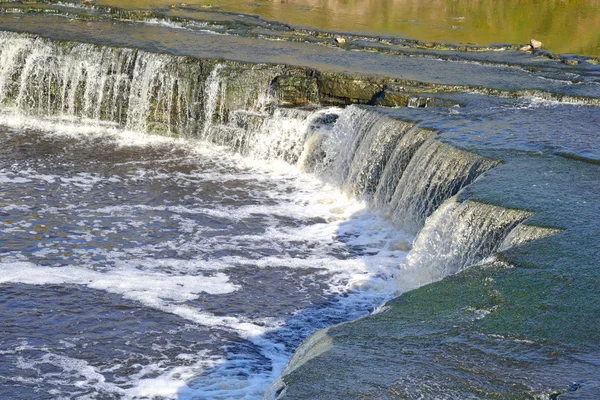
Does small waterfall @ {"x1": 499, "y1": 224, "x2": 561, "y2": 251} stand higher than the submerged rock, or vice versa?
the submerged rock

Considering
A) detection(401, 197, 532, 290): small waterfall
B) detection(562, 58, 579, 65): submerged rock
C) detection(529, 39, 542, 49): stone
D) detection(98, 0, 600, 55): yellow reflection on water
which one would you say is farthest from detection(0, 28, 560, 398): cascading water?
detection(529, 39, 542, 49): stone

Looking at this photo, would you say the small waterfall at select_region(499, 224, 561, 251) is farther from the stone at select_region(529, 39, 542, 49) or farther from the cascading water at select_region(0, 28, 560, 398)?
the stone at select_region(529, 39, 542, 49)

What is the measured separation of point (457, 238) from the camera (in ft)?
36.0

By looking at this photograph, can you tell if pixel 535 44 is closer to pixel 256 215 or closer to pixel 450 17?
pixel 450 17

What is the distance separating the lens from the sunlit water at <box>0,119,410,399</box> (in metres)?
9.78

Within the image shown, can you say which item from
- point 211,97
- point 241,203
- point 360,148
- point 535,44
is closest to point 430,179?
point 360,148

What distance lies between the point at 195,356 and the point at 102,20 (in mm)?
16021

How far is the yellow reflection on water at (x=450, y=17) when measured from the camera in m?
25.1

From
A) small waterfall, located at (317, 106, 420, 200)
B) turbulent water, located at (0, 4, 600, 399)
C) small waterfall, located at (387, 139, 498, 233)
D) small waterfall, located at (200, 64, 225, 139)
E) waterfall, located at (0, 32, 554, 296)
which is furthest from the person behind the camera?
small waterfall, located at (200, 64, 225, 139)

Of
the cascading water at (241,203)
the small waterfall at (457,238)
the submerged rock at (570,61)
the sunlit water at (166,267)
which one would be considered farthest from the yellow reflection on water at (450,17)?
the small waterfall at (457,238)

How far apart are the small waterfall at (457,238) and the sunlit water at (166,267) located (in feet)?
2.63

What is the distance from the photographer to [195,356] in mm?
10031

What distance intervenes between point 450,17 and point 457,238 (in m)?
19.8

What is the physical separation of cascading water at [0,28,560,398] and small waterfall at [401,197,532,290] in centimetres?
2
